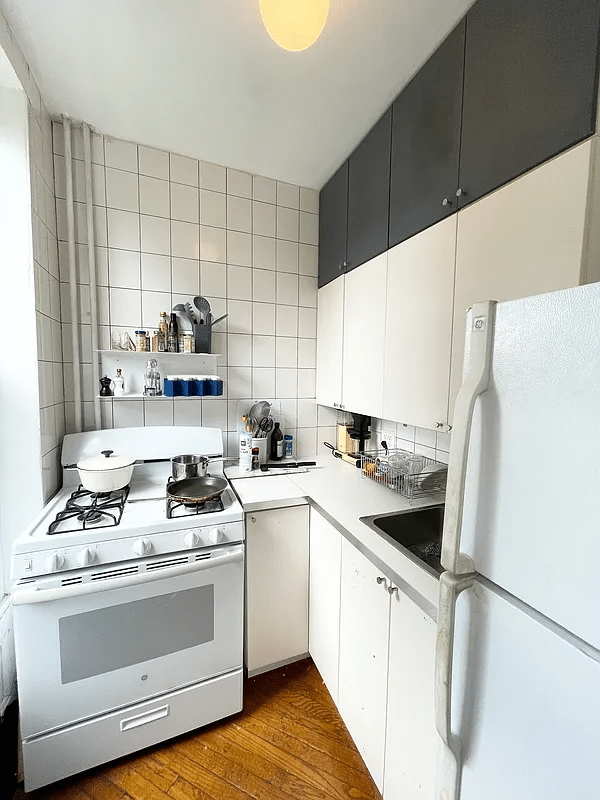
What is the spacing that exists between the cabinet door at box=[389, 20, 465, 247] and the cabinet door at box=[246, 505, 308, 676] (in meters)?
1.28

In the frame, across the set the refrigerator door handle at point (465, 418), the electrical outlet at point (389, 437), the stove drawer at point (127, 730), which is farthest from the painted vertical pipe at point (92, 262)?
the refrigerator door handle at point (465, 418)

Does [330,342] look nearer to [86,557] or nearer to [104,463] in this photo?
[104,463]

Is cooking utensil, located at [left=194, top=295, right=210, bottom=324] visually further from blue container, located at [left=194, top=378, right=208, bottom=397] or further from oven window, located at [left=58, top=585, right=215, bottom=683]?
oven window, located at [left=58, top=585, right=215, bottom=683]

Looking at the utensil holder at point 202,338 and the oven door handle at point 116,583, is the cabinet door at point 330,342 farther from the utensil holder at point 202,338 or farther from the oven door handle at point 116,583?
the oven door handle at point 116,583

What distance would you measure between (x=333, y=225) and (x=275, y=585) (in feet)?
6.21

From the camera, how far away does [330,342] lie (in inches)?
77.5

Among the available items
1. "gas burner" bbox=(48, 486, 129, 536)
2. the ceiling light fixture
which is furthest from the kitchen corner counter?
the ceiling light fixture

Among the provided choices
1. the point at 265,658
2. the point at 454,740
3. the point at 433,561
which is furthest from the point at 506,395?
the point at 265,658

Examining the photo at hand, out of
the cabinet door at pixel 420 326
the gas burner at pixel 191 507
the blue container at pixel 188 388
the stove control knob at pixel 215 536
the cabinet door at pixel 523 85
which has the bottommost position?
the stove control knob at pixel 215 536

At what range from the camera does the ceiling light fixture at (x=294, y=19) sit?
84cm

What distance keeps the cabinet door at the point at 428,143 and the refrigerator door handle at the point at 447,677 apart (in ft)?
3.59

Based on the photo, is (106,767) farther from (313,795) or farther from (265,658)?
(313,795)

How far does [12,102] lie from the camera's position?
1247mm

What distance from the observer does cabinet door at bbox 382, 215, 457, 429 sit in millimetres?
1128
